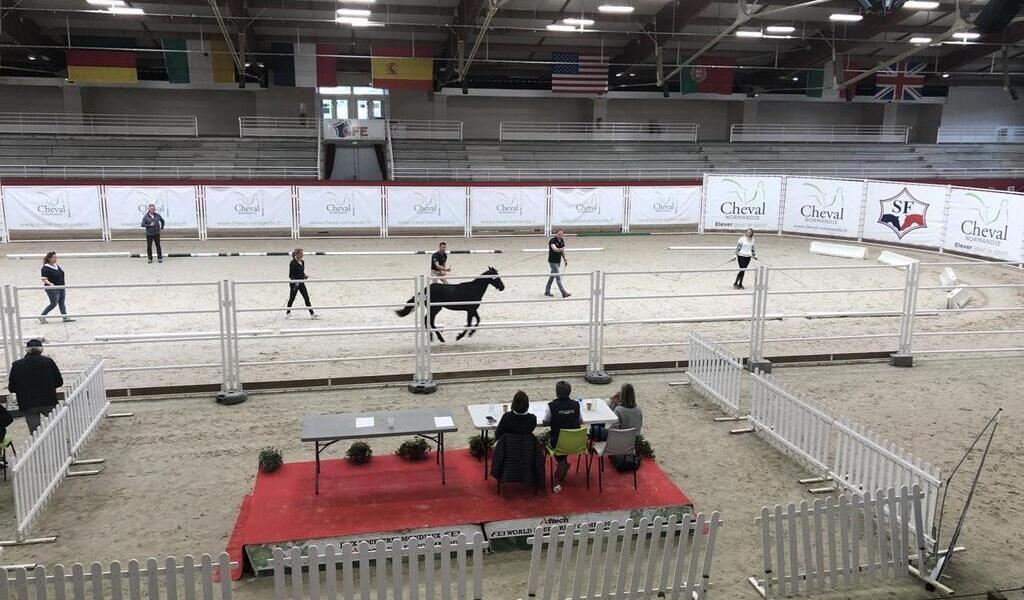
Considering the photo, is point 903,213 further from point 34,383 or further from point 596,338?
point 34,383

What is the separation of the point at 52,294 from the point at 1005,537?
1539cm

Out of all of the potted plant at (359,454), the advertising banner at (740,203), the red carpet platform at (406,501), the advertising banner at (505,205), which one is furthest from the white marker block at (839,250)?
the potted plant at (359,454)

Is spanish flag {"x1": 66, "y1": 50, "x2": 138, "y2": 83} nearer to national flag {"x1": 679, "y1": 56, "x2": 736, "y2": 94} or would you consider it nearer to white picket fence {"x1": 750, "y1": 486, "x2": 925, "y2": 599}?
national flag {"x1": 679, "y1": 56, "x2": 736, "y2": 94}

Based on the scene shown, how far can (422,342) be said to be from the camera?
11.4 m

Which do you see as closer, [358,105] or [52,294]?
[52,294]

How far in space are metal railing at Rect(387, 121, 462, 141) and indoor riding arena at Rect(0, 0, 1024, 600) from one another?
0.80 ft

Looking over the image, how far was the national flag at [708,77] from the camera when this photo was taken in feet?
115

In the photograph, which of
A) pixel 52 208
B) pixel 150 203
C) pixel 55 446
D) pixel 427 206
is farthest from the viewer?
pixel 427 206

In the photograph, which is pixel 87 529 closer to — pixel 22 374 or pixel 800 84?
pixel 22 374

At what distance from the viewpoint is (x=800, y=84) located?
41.5m

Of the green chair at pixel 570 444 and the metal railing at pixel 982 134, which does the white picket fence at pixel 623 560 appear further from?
the metal railing at pixel 982 134

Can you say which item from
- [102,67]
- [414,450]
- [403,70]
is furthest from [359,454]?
[102,67]

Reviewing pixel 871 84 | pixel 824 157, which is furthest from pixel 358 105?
pixel 871 84

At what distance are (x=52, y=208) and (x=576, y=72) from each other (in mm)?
21112
